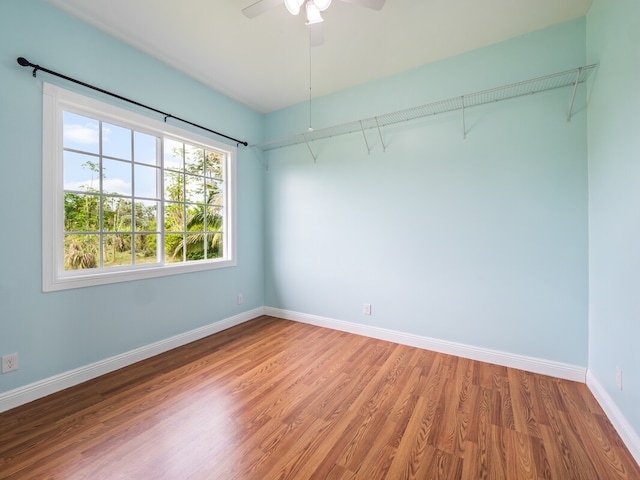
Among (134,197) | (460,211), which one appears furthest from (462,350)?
(134,197)

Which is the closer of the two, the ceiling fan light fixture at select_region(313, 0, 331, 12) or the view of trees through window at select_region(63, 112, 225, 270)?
the ceiling fan light fixture at select_region(313, 0, 331, 12)

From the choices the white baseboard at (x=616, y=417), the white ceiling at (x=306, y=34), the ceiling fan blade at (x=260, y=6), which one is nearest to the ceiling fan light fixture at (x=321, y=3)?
the ceiling fan blade at (x=260, y=6)

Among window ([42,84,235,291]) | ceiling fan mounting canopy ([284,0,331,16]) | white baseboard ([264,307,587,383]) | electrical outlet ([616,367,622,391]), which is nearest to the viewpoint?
electrical outlet ([616,367,622,391])

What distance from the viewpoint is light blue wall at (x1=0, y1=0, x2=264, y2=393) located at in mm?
1809

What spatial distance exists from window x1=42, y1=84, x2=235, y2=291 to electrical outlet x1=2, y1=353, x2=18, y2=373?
457 millimetres

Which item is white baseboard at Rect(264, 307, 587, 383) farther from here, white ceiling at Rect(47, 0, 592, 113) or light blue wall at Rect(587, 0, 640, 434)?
white ceiling at Rect(47, 0, 592, 113)

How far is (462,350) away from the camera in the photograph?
101 inches

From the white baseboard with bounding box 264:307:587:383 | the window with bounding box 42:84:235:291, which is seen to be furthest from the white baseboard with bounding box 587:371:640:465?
the window with bounding box 42:84:235:291

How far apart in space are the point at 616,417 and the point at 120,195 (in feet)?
12.7

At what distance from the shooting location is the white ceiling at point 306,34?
6.65ft

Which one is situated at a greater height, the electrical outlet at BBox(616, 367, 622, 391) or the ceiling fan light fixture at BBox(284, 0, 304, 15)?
the ceiling fan light fixture at BBox(284, 0, 304, 15)

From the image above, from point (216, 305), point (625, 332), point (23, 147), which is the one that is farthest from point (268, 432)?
point (23, 147)

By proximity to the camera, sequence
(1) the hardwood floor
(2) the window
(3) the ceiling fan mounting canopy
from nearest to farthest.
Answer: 1. (1) the hardwood floor
2. (3) the ceiling fan mounting canopy
3. (2) the window

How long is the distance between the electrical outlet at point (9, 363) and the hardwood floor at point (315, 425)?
0.27m
